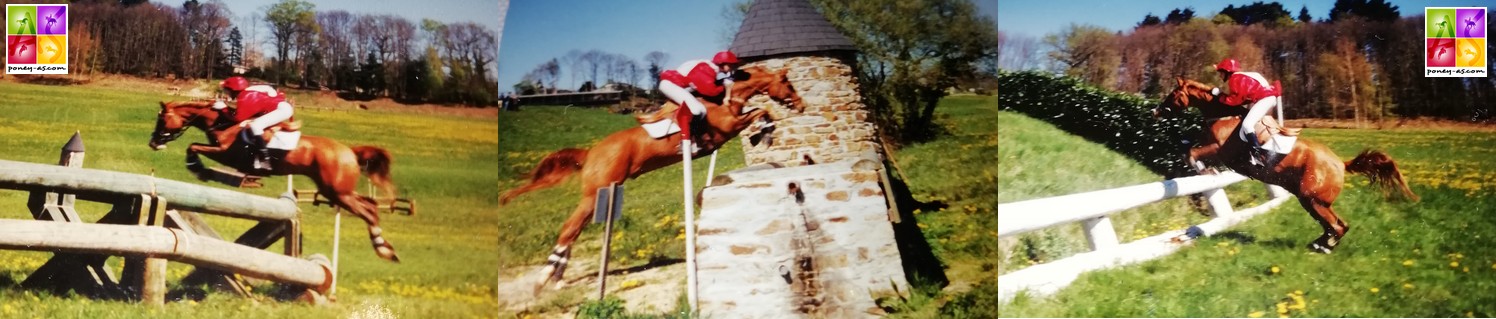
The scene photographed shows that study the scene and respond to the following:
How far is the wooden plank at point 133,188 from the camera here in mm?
4836

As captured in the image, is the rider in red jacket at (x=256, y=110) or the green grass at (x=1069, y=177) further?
the green grass at (x=1069, y=177)

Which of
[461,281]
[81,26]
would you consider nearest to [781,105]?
[461,281]

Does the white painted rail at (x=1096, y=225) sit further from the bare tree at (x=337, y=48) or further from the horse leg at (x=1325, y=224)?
the bare tree at (x=337, y=48)

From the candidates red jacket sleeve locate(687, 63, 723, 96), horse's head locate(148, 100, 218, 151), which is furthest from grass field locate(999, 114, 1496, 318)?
horse's head locate(148, 100, 218, 151)

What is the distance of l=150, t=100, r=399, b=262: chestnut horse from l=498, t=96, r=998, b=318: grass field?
2.35 ft

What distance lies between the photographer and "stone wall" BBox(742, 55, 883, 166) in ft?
18.9

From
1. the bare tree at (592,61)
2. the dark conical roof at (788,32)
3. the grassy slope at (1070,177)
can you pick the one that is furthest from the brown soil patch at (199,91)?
the grassy slope at (1070,177)

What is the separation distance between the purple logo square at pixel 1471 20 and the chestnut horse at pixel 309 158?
19.0 ft

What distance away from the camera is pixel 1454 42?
19.0 feet

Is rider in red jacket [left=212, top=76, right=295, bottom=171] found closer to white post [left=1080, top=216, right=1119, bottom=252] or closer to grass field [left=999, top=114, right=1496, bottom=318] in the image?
grass field [left=999, top=114, right=1496, bottom=318]

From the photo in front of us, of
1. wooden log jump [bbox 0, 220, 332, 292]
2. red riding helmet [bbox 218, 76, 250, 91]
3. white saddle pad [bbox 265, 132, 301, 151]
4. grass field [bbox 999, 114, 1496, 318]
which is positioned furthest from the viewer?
grass field [bbox 999, 114, 1496, 318]

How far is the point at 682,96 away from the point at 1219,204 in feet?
9.66

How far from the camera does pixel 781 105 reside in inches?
229

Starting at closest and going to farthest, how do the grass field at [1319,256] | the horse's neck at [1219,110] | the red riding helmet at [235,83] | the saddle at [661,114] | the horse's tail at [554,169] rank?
1. the red riding helmet at [235,83]
2. the grass field at [1319,256]
3. the horse's neck at [1219,110]
4. the saddle at [661,114]
5. the horse's tail at [554,169]
